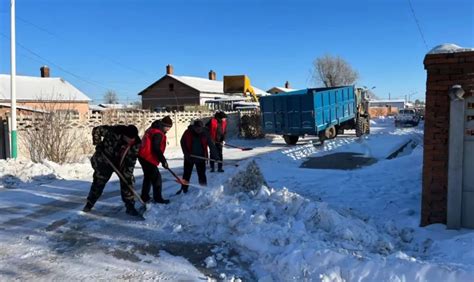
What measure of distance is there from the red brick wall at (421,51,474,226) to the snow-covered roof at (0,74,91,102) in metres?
38.0

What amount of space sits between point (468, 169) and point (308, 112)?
42.6ft

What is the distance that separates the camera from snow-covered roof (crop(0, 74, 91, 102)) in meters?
40.9

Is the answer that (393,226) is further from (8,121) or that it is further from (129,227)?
(8,121)

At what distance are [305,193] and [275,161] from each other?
5103 millimetres

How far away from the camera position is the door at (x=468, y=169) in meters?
5.88

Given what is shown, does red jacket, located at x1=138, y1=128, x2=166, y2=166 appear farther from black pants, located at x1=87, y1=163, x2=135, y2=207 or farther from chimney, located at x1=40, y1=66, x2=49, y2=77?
chimney, located at x1=40, y1=66, x2=49, y2=77

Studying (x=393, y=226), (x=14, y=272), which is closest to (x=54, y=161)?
(x=14, y=272)

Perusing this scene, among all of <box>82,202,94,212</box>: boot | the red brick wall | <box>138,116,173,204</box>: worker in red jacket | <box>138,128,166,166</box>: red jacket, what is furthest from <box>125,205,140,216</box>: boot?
the red brick wall

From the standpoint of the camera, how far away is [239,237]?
553 centimetres

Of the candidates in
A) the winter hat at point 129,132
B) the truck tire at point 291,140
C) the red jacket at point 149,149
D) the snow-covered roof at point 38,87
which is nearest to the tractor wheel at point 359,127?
the truck tire at point 291,140

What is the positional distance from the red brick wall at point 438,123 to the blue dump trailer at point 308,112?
Answer: 12337 millimetres

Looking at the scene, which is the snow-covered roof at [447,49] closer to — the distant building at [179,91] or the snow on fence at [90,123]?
the snow on fence at [90,123]

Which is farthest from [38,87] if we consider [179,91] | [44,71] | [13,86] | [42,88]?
[13,86]

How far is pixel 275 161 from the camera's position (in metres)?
13.9
